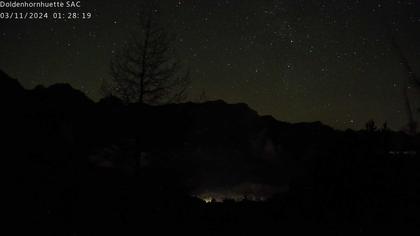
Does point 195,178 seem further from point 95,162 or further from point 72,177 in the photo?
point 72,177

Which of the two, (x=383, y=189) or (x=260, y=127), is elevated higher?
(x=383, y=189)

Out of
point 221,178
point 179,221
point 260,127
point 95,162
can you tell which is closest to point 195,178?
point 221,178

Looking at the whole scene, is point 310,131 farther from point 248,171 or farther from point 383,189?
point 383,189

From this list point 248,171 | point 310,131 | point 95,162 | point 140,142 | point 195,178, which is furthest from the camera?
point 310,131

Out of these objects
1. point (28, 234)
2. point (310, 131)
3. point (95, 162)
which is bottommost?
point (310, 131)

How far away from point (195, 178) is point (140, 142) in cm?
1716

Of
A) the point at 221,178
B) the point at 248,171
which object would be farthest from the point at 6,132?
the point at 248,171

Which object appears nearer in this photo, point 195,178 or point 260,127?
point 195,178

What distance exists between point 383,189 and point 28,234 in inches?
410

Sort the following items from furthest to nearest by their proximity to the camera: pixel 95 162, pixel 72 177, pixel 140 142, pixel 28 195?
pixel 95 162
pixel 140 142
pixel 72 177
pixel 28 195

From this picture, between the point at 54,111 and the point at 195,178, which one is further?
the point at 195,178

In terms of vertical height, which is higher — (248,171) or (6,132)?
(6,132)

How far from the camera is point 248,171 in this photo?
66000mm

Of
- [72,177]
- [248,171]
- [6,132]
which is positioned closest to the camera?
[72,177]
